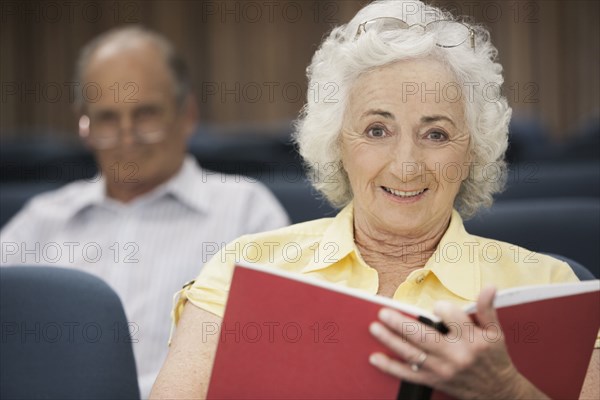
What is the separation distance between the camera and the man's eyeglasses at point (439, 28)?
1.63 metres

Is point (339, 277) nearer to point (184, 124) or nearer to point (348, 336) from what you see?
point (348, 336)

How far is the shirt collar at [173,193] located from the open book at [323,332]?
1307 millimetres

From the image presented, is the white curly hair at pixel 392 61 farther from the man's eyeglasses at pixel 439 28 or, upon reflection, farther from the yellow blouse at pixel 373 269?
the yellow blouse at pixel 373 269

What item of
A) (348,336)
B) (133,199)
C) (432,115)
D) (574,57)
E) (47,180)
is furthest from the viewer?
(574,57)

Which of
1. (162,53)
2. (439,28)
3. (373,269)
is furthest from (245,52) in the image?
(373,269)

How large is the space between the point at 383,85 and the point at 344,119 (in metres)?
0.12

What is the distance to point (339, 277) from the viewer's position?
161cm

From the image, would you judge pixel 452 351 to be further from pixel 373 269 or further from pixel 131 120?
pixel 131 120

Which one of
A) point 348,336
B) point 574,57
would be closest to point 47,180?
point 348,336

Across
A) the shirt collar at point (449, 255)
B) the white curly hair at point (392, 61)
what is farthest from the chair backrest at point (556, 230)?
the shirt collar at point (449, 255)

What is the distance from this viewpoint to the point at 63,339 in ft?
5.46

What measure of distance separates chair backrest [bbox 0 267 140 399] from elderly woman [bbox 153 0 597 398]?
15 cm

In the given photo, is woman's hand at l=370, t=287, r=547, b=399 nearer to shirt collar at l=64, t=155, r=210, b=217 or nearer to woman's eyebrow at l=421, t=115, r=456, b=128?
woman's eyebrow at l=421, t=115, r=456, b=128

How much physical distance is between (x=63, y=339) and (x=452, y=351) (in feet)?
2.49
